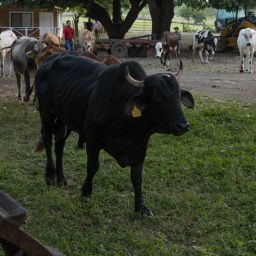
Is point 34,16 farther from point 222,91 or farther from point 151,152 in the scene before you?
point 151,152

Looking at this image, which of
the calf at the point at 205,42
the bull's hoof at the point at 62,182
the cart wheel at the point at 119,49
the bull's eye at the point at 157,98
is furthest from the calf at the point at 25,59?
the cart wheel at the point at 119,49

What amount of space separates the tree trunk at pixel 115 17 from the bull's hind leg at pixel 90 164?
84.5 ft

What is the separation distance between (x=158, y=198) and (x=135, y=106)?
1.54 m

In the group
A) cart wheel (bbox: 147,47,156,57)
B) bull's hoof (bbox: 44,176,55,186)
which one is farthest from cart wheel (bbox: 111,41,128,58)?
bull's hoof (bbox: 44,176,55,186)

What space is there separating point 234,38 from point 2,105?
20884mm

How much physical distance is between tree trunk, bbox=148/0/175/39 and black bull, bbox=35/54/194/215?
24583 mm

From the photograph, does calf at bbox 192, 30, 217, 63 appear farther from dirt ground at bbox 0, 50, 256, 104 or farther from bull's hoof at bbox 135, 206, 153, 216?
bull's hoof at bbox 135, 206, 153, 216

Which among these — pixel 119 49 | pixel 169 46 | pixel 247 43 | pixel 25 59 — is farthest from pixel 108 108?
pixel 119 49

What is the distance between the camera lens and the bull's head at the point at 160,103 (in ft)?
17.0

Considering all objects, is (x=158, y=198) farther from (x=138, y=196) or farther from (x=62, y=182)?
(x=62, y=182)

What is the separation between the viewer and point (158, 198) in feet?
21.0

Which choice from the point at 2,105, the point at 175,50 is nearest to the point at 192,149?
the point at 2,105

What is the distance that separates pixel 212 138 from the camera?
367 inches

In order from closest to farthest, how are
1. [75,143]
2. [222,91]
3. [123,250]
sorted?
[123,250]
[75,143]
[222,91]
